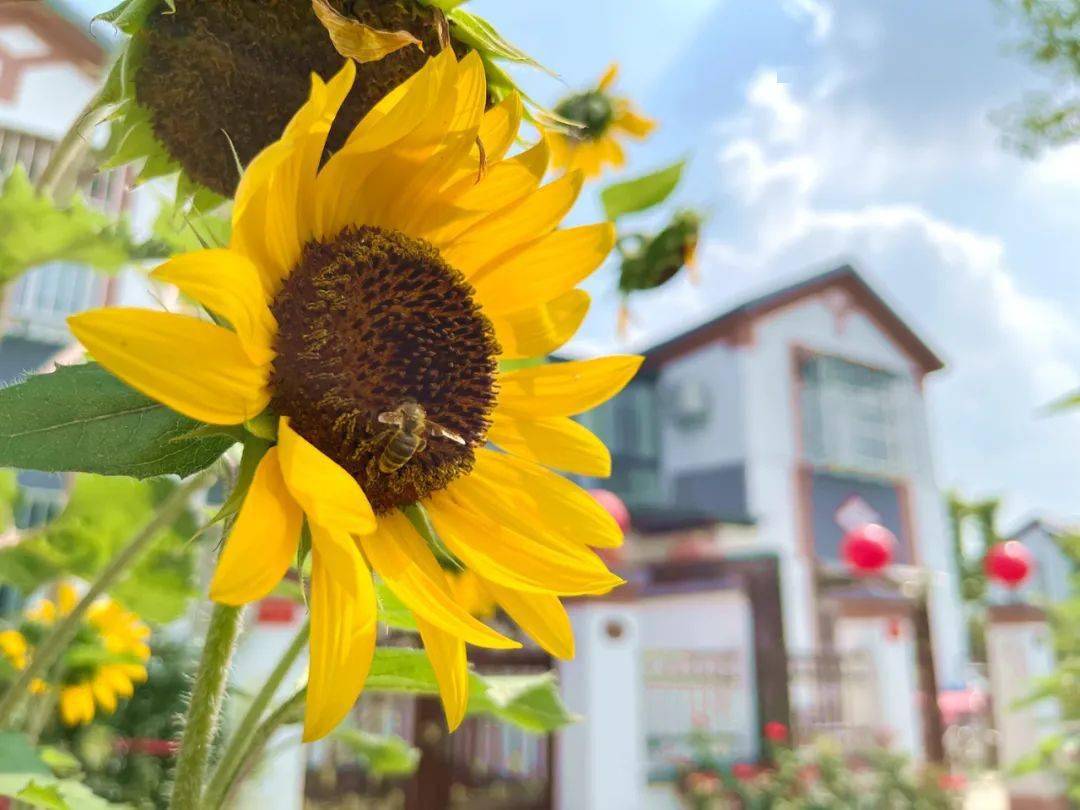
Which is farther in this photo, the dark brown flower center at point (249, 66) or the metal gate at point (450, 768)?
the metal gate at point (450, 768)

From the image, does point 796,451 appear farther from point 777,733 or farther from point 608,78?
point 608,78

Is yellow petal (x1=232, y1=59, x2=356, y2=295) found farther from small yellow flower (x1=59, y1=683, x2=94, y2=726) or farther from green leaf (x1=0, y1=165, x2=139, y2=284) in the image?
small yellow flower (x1=59, y1=683, x2=94, y2=726)

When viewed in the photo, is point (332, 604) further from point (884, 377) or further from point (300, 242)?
point (884, 377)

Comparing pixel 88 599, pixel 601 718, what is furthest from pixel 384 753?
pixel 601 718

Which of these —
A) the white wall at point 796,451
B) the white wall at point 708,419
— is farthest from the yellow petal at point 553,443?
the white wall at point 708,419

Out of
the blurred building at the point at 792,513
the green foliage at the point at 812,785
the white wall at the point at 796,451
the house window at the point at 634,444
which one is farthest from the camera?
the house window at the point at 634,444

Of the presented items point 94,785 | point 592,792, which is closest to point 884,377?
point 592,792

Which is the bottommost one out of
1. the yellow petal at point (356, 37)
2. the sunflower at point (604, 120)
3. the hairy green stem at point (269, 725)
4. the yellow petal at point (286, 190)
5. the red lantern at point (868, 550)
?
the hairy green stem at point (269, 725)

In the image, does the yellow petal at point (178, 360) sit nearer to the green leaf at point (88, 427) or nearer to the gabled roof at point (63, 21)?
the green leaf at point (88, 427)

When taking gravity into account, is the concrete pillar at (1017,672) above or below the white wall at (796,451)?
below
